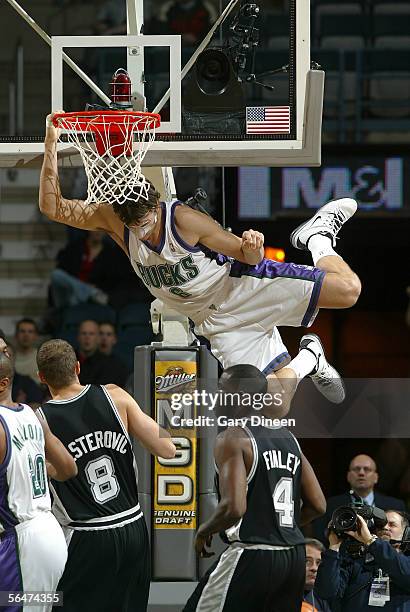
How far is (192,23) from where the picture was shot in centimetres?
1262

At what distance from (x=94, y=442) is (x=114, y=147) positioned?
141 centimetres

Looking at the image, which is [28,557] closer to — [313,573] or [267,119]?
[313,573]

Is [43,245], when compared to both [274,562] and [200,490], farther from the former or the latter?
[274,562]

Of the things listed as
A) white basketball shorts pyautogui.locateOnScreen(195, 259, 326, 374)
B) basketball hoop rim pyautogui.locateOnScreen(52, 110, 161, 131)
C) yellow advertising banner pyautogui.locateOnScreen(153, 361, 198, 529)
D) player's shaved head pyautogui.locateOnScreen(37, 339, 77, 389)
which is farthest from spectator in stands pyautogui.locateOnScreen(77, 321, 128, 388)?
basketball hoop rim pyautogui.locateOnScreen(52, 110, 161, 131)

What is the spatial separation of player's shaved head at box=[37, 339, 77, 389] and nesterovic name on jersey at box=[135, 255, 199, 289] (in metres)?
0.54

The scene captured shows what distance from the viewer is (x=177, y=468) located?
7.75 metres

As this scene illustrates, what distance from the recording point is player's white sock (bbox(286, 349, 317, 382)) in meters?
6.45

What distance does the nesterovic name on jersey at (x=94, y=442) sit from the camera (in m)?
6.21

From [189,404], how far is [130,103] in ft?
7.36

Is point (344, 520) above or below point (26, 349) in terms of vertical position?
below

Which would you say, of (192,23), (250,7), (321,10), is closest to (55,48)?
(250,7)

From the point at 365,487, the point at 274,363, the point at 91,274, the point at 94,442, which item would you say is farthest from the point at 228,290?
the point at 91,274

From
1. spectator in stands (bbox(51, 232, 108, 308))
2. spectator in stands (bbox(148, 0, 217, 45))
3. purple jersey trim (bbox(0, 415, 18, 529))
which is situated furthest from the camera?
spectator in stands (bbox(148, 0, 217, 45))

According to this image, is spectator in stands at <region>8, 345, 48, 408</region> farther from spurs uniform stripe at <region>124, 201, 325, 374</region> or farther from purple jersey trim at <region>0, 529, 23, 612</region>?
purple jersey trim at <region>0, 529, 23, 612</region>
